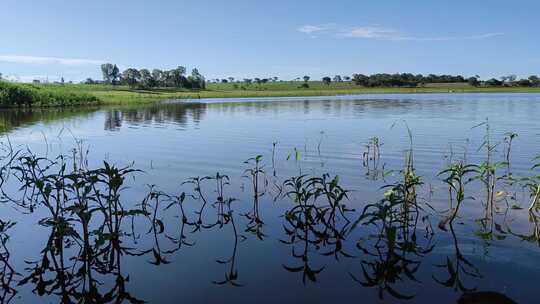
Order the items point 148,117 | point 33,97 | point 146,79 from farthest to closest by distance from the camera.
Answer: point 146,79 < point 33,97 < point 148,117

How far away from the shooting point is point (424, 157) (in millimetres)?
18609

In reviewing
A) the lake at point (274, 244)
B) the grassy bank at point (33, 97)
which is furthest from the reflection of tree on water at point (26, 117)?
the lake at point (274, 244)

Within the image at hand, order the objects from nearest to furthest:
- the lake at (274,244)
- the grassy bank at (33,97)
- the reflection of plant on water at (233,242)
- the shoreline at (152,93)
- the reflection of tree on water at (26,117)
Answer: the lake at (274,244) → the reflection of plant on water at (233,242) → the reflection of tree on water at (26,117) → the grassy bank at (33,97) → the shoreline at (152,93)

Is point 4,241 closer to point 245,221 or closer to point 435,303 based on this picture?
point 245,221

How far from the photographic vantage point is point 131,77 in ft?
598

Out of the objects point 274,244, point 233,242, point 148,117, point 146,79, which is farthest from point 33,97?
point 146,79

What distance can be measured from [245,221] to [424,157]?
37.6 feet

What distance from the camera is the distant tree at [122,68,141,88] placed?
590 ft

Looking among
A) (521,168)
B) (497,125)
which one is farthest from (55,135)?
(497,125)

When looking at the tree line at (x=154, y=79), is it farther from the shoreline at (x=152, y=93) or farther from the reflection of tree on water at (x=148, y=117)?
the reflection of tree on water at (x=148, y=117)

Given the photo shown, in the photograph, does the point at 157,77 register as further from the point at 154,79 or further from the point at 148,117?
the point at 148,117

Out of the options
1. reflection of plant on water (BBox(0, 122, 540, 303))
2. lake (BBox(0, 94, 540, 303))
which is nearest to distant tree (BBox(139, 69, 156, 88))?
lake (BBox(0, 94, 540, 303))

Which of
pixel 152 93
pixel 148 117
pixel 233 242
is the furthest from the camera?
pixel 152 93

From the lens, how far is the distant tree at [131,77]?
17980 cm
